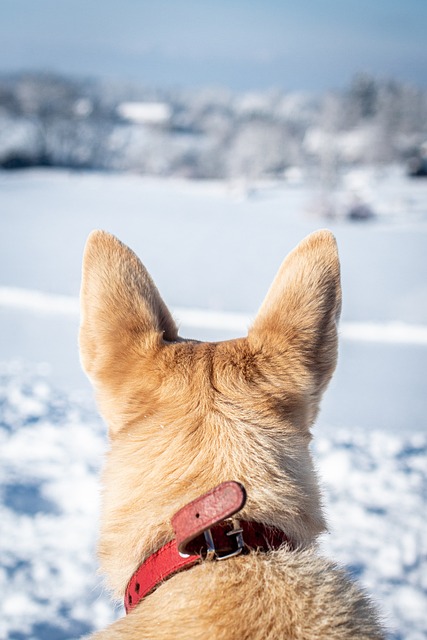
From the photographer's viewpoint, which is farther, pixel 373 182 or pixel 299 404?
pixel 373 182

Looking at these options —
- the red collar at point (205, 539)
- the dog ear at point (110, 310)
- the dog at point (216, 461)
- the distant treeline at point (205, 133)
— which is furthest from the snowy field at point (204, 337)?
the distant treeline at point (205, 133)

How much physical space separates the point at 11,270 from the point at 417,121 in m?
39.4

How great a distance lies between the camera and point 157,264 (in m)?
14.4

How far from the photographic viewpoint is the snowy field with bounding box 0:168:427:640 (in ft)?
12.6

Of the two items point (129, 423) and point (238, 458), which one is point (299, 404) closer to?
point (238, 458)

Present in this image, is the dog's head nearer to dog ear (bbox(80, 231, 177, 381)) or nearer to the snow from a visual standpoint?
dog ear (bbox(80, 231, 177, 381))

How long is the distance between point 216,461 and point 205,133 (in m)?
53.3

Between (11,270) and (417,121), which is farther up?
(417,121)

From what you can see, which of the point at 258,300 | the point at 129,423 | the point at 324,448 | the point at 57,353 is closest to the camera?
the point at 129,423

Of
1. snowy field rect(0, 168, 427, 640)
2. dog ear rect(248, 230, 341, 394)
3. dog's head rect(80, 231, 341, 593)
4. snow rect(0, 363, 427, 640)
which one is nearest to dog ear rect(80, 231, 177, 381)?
dog's head rect(80, 231, 341, 593)

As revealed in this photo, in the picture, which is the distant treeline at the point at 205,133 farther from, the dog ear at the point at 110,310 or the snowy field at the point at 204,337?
the dog ear at the point at 110,310

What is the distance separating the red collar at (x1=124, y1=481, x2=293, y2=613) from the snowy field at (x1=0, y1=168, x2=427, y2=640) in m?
0.54

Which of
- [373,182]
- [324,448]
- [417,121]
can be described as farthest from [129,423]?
[417,121]

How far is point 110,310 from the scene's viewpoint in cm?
188
